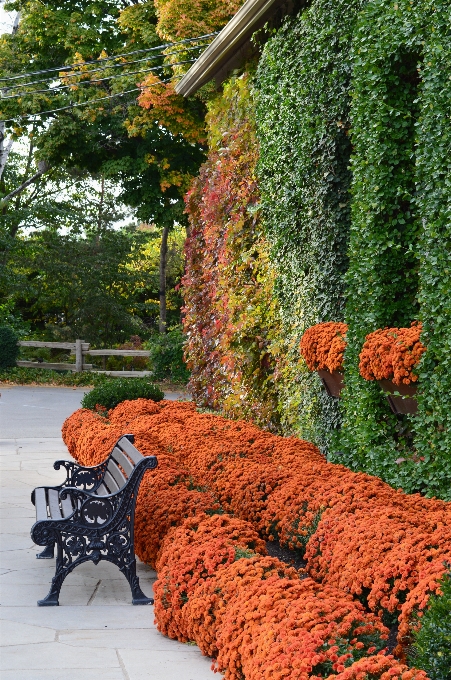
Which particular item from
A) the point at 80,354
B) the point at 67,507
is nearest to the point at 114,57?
the point at 80,354

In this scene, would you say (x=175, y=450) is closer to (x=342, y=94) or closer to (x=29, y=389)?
(x=342, y=94)

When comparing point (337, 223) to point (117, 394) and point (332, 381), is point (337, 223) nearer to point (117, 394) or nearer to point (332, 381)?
point (332, 381)

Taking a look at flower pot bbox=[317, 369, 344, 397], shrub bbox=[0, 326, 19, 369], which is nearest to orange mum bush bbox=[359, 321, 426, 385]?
flower pot bbox=[317, 369, 344, 397]

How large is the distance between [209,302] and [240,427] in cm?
413

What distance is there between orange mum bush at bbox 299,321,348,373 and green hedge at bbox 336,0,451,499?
265 mm

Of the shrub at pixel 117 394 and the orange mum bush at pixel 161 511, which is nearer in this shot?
the orange mum bush at pixel 161 511

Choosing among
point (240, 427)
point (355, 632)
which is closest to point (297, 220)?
point (240, 427)

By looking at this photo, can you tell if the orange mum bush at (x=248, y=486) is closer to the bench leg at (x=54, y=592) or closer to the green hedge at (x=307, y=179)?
the bench leg at (x=54, y=592)

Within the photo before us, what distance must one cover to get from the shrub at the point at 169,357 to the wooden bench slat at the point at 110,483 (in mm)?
16647

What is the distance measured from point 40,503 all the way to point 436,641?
11.6ft

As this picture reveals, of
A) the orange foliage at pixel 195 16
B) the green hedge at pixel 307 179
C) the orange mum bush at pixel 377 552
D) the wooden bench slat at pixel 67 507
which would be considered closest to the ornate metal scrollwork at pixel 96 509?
the wooden bench slat at pixel 67 507

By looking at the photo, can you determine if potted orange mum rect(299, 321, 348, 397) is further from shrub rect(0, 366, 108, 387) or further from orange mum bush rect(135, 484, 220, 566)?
shrub rect(0, 366, 108, 387)

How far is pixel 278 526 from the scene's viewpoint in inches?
213

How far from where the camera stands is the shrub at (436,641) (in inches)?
111
